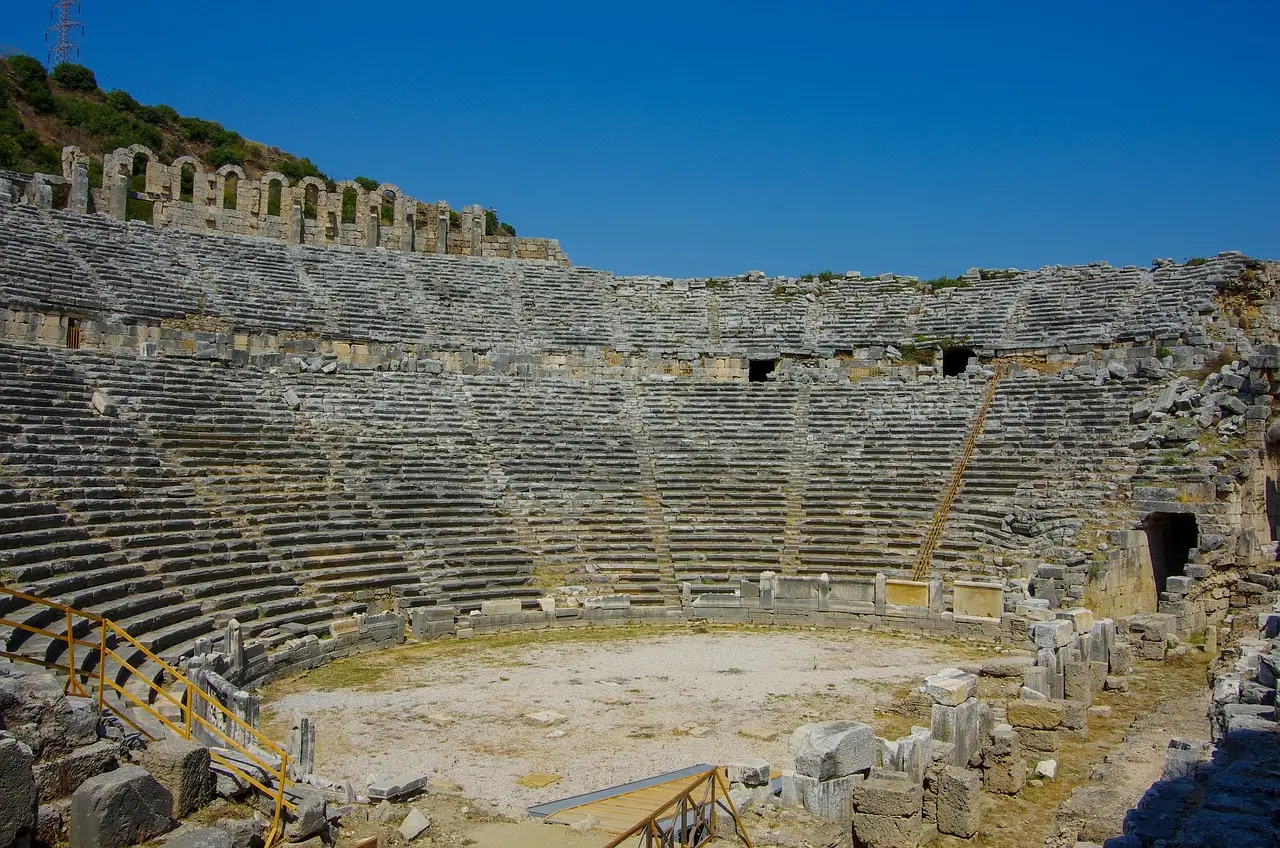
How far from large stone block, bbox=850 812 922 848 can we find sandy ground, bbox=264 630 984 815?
1673 millimetres

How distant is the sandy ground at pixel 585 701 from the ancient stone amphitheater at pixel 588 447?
1292 mm

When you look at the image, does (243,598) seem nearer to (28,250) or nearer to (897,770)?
(897,770)

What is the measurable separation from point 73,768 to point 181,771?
68 centimetres

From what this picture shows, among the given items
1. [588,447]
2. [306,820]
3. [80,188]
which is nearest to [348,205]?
[80,188]

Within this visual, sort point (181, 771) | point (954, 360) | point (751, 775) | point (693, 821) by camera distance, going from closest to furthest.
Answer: point (181, 771) < point (693, 821) < point (751, 775) < point (954, 360)

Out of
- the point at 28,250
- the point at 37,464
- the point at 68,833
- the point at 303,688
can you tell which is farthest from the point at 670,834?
the point at 28,250

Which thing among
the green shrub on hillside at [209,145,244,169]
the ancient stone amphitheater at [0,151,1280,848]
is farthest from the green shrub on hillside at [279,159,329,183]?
the ancient stone amphitheater at [0,151,1280,848]

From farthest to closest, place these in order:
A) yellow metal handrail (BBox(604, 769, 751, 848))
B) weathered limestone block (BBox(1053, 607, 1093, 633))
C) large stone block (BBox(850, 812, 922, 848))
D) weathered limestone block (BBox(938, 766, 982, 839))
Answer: weathered limestone block (BBox(1053, 607, 1093, 633)), weathered limestone block (BBox(938, 766, 982, 839)), large stone block (BBox(850, 812, 922, 848)), yellow metal handrail (BBox(604, 769, 751, 848))

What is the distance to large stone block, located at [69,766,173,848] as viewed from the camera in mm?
5879

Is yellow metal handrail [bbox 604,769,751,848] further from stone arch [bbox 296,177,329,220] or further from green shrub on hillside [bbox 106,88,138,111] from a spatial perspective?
green shrub on hillside [bbox 106,88,138,111]

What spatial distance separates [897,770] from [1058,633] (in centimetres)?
533

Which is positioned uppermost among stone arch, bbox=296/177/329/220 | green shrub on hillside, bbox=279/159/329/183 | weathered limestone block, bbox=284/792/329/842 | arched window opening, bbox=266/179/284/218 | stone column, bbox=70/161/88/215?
green shrub on hillside, bbox=279/159/329/183

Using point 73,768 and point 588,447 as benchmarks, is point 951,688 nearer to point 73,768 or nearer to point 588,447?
point 73,768

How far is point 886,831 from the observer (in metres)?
8.45
